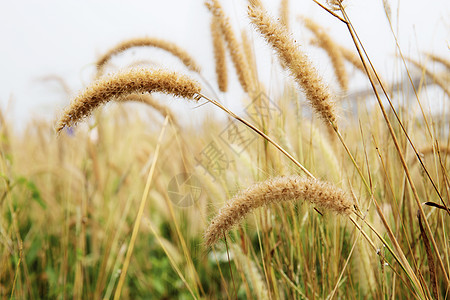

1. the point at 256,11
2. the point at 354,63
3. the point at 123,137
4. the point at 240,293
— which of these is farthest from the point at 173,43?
the point at 123,137

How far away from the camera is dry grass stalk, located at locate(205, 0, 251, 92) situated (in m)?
1.01

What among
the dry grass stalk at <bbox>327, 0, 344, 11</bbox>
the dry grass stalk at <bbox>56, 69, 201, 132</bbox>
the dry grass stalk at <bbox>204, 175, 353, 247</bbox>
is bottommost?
the dry grass stalk at <bbox>204, 175, 353, 247</bbox>

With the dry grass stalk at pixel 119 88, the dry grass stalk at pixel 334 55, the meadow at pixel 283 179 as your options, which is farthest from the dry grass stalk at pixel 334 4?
the dry grass stalk at pixel 334 55

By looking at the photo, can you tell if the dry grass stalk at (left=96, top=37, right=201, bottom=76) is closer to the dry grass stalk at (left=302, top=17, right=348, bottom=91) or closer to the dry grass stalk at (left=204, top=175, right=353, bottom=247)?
the dry grass stalk at (left=302, top=17, right=348, bottom=91)

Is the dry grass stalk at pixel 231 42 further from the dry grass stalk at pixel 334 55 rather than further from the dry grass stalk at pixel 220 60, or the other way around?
the dry grass stalk at pixel 334 55

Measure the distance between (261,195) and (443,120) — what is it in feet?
2.61

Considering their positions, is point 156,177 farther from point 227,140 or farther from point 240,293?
point 240,293

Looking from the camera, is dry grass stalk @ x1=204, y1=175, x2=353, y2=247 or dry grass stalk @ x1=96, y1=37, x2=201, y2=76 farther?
dry grass stalk @ x1=96, y1=37, x2=201, y2=76

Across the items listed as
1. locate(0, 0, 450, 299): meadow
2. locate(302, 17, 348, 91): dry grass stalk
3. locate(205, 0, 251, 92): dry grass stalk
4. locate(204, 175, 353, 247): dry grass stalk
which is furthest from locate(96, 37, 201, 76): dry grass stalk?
locate(204, 175, 353, 247): dry grass stalk

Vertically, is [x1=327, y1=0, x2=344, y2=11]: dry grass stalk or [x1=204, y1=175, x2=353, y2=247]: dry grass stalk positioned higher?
[x1=327, y1=0, x2=344, y2=11]: dry grass stalk

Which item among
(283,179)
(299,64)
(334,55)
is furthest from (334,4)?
(334,55)

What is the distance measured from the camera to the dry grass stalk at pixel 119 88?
1.97ft

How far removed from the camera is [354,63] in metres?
1.16

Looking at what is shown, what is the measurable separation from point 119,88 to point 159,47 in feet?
1.52
